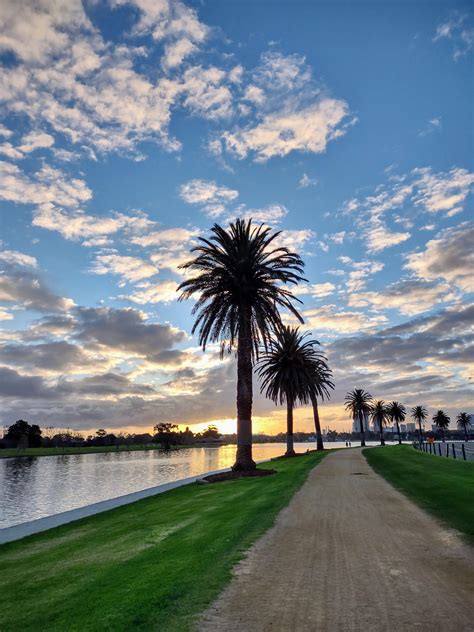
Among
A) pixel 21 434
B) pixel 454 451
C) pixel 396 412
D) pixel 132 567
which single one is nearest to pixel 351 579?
pixel 132 567

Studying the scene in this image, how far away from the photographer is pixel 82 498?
102 feet

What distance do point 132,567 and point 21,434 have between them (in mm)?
203197

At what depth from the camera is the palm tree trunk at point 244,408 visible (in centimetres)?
3094

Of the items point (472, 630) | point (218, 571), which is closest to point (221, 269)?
point (218, 571)

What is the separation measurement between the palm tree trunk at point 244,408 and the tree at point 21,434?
584 feet

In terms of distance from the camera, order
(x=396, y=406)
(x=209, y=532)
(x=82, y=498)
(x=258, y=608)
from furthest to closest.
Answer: (x=396, y=406) → (x=82, y=498) → (x=209, y=532) → (x=258, y=608)

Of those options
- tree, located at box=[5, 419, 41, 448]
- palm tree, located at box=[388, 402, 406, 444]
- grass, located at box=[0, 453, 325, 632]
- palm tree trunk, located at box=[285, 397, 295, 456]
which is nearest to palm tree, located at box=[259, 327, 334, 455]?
palm tree trunk, located at box=[285, 397, 295, 456]

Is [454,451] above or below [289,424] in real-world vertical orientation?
below

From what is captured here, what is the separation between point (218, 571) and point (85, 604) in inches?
89.8

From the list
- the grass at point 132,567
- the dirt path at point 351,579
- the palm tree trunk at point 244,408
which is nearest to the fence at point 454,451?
the palm tree trunk at point 244,408

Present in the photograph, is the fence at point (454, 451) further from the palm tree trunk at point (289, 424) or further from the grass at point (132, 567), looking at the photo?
the grass at point (132, 567)

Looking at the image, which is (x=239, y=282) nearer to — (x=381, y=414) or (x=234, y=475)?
(x=234, y=475)

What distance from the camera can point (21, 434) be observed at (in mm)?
189000

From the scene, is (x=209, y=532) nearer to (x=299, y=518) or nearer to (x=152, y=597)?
(x=299, y=518)
